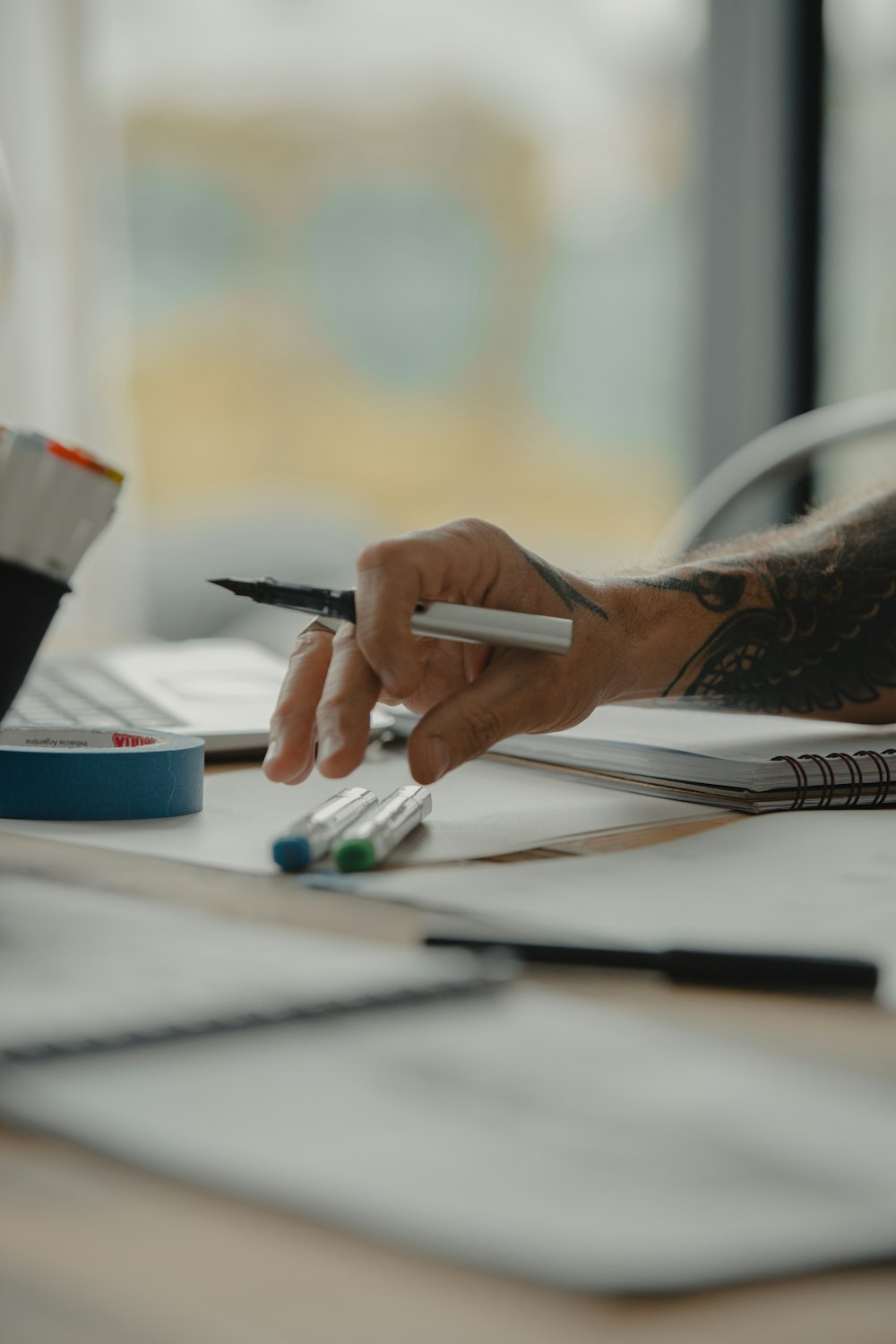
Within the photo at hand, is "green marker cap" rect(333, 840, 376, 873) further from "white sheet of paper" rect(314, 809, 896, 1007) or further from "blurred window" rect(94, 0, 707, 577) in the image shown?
"blurred window" rect(94, 0, 707, 577)

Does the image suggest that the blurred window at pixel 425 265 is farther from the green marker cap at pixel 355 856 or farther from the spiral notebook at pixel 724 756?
the green marker cap at pixel 355 856

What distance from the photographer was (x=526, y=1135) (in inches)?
11.5

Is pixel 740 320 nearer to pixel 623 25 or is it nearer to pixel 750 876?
pixel 623 25

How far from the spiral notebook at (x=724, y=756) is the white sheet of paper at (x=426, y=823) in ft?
0.05

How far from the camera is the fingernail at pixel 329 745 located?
64 centimetres

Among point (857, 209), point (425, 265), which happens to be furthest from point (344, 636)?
point (425, 265)

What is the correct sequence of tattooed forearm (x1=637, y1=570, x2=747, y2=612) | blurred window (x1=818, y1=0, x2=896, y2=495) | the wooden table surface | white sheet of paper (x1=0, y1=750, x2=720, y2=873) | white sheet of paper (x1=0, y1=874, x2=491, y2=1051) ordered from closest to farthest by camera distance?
the wooden table surface, white sheet of paper (x1=0, y1=874, x2=491, y2=1051), white sheet of paper (x1=0, y1=750, x2=720, y2=873), tattooed forearm (x1=637, y1=570, x2=747, y2=612), blurred window (x1=818, y1=0, x2=896, y2=495)

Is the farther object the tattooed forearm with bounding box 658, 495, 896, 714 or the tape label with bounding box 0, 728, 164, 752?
the tattooed forearm with bounding box 658, 495, 896, 714

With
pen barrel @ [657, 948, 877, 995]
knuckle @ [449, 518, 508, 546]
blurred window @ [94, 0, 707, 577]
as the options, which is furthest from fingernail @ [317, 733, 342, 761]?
blurred window @ [94, 0, 707, 577]

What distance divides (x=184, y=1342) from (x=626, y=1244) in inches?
3.0

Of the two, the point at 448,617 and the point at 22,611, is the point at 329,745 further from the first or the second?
the point at 22,611

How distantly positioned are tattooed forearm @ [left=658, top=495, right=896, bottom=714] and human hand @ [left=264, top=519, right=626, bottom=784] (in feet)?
0.36

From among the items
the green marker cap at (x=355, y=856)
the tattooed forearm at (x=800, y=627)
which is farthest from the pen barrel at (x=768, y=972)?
the tattooed forearm at (x=800, y=627)

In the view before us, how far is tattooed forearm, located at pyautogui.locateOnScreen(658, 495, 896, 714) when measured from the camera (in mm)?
893
